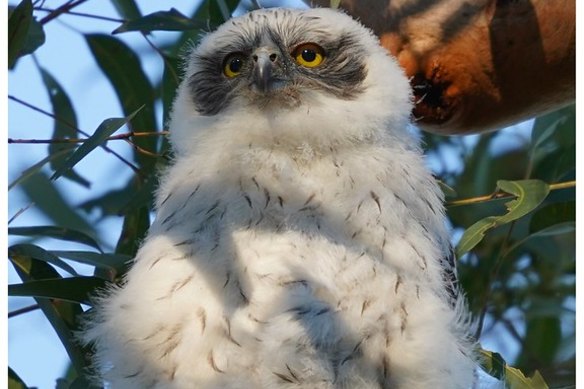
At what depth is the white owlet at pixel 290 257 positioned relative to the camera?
8.66 feet

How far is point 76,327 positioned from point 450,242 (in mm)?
977

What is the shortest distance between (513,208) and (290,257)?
66 centimetres

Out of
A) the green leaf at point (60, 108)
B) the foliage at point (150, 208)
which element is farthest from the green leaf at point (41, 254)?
the green leaf at point (60, 108)

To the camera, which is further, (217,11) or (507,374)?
(217,11)

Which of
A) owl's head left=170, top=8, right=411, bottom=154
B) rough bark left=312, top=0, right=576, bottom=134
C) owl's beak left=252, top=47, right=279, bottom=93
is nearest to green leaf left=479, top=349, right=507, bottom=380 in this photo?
owl's head left=170, top=8, right=411, bottom=154

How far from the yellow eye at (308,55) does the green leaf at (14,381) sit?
1.10 m

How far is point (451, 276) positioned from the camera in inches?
119

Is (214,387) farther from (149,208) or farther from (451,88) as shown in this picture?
(451,88)

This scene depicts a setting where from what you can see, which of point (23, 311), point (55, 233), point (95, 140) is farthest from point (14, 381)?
point (95, 140)

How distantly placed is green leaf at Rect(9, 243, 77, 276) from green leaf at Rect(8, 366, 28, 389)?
0.94ft

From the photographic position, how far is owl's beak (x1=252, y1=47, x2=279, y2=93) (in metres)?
3.07

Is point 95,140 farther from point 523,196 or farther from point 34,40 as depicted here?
point 523,196

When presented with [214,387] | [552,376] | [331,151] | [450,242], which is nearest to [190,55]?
[331,151]

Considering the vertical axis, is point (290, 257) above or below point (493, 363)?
above
